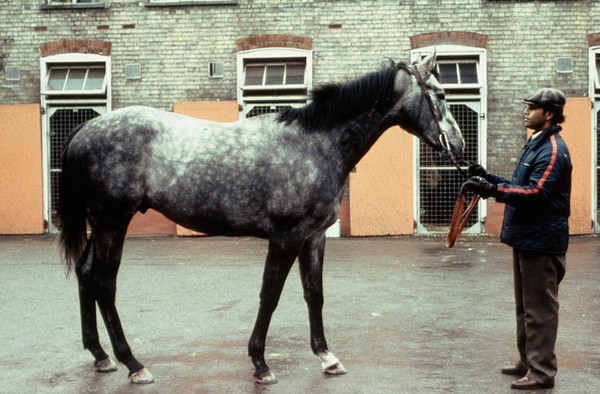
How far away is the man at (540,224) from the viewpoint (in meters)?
6.43

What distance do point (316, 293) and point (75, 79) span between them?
13396 millimetres

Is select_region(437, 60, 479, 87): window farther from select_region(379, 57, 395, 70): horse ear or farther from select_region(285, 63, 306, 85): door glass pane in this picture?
select_region(379, 57, 395, 70): horse ear

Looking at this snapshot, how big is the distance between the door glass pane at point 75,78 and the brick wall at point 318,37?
0.60 m

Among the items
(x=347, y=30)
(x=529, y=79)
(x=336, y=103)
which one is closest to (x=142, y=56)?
(x=347, y=30)

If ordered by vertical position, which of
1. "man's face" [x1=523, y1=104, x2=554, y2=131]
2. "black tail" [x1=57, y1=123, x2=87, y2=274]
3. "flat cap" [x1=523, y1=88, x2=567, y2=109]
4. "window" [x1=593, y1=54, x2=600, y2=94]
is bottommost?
"black tail" [x1=57, y1=123, x2=87, y2=274]

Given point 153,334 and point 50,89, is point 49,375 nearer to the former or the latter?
point 153,334

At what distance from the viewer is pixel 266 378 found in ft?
21.4

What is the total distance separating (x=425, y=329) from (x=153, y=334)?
2.27 metres

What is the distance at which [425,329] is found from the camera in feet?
28.3

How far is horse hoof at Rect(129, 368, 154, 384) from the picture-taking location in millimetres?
6527

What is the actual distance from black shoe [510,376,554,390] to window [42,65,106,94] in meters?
14.0

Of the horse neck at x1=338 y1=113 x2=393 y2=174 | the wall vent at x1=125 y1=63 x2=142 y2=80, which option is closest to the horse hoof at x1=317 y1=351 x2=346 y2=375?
the horse neck at x1=338 y1=113 x2=393 y2=174

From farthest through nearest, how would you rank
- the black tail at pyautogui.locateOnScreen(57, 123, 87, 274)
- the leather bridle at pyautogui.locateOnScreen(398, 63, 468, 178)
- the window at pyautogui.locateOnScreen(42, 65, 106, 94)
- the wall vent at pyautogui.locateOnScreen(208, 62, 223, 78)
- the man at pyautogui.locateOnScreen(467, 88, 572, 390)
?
1. the window at pyautogui.locateOnScreen(42, 65, 106, 94)
2. the wall vent at pyautogui.locateOnScreen(208, 62, 223, 78)
3. the black tail at pyautogui.locateOnScreen(57, 123, 87, 274)
4. the leather bridle at pyautogui.locateOnScreen(398, 63, 468, 178)
5. the man at pyautogui.locateOnScreen(467, 88, 572, 390)

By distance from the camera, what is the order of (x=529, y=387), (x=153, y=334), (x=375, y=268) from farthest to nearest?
(x=375, y=268) < (x=153, y=334) < (x=529, y=387)
